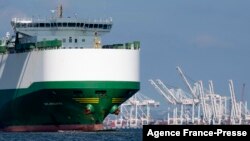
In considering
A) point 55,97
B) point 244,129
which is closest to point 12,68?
point 55,97

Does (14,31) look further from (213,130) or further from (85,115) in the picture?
(213,130)

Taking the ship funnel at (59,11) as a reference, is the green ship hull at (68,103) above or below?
below

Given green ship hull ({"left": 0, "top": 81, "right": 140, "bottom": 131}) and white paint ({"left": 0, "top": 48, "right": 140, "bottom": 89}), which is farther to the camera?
white paint ({"left": 0, "top": 48, "right": 140, "bottom": 89})

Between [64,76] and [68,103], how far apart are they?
6.91 feet

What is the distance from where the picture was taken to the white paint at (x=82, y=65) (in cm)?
7512

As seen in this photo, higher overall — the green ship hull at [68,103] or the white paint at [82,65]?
the white paint at [82,65]

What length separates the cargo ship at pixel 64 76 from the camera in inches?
2958

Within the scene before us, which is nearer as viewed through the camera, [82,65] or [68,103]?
[82,65]

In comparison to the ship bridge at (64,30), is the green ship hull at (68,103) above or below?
below

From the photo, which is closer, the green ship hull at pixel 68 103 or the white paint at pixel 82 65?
the green ship hull at pixel 68 103

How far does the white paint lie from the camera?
2958 inches

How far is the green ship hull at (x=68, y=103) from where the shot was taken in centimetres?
7481

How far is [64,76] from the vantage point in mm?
75312

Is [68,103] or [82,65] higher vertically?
[82,65]
